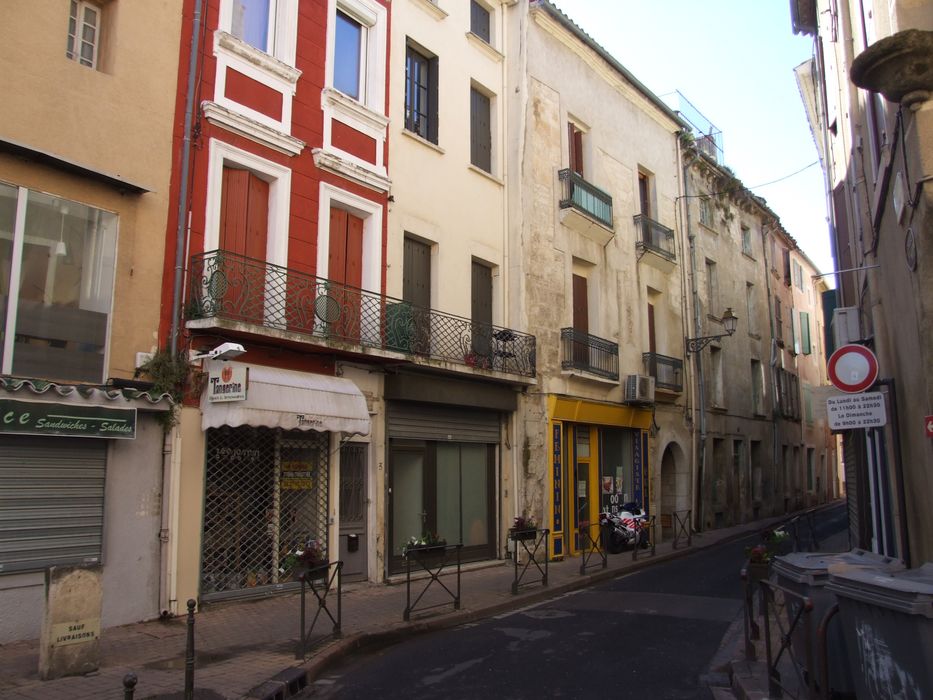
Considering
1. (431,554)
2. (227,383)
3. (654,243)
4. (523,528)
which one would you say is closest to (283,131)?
(227,383)

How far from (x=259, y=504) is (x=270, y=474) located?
428 millimetres

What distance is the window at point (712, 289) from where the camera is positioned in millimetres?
24297

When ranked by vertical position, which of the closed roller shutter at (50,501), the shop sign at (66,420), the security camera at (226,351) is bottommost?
the closed roller shutter at (50,501)

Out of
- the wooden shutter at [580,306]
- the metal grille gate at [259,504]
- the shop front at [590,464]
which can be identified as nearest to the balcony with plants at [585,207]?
the wooden shutter at [580,306]

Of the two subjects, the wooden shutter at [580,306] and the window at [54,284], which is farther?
the wooden shutter at [580,306]

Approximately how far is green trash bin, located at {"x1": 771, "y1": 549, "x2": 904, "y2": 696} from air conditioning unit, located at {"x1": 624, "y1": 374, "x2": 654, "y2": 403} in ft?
40.2

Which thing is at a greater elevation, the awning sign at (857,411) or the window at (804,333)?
the window at (804,333)

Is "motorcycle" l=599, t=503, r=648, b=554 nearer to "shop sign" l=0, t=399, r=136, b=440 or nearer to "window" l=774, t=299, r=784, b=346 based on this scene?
"shop sign" l=0, t=399, r=136, b=440

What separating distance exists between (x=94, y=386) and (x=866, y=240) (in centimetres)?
1102

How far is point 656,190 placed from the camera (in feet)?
70.9

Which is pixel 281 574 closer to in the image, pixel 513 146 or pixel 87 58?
pixel 87 58

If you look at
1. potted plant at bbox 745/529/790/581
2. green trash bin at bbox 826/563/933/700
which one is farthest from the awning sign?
green trash bin at bbox 826/563/933/700

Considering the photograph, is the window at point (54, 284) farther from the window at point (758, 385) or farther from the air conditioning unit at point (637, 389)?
the window at point (758, 385)

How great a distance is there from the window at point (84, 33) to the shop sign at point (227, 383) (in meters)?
3.97
